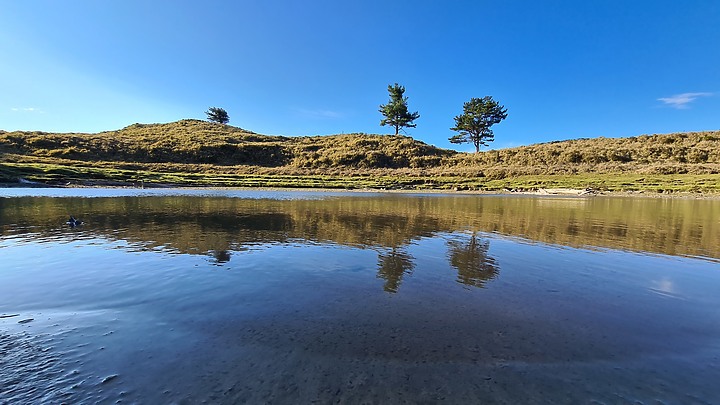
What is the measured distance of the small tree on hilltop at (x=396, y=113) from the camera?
112 m

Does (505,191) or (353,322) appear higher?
(505,191)

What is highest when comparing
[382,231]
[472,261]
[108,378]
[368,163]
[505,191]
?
[368,163]

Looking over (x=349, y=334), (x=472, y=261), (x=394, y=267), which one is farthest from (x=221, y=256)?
(x=472, y=261)

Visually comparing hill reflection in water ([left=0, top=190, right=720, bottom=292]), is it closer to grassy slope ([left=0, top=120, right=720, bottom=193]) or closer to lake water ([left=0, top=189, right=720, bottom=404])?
lake water ([left=0, top=189, right=720, bottom=404])

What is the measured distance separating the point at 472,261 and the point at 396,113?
105 meters

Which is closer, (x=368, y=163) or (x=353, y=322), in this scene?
(x=353, y=322)

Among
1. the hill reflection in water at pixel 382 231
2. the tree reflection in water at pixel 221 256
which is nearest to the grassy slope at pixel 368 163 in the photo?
the hill reflection in water at pixel 382 231

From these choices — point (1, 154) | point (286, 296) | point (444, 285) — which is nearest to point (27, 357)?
point (286, 296)

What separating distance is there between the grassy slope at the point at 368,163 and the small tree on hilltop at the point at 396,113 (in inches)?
363

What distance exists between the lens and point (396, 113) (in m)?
112

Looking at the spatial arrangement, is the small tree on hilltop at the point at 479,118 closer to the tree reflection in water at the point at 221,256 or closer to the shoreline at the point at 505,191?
the shoreline at the point at 505,191

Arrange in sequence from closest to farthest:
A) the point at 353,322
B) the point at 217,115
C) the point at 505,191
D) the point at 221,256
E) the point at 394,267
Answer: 1. the point at 353,322
2. the point at 394,267
3. the point at 221,256
4. the point at 505,191
5. the point at 217,115

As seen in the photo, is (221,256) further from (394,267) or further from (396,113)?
(396,113)

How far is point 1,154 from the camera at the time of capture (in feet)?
228
